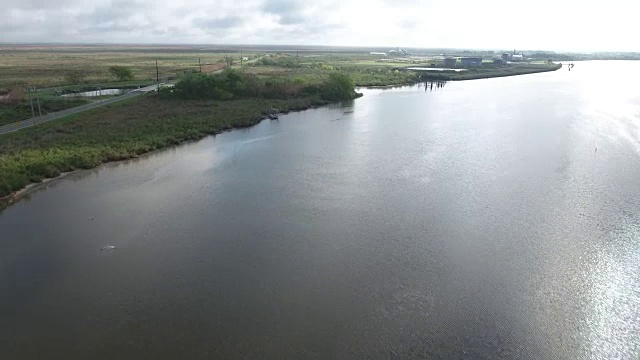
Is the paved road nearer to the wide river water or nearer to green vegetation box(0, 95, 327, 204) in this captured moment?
green vegetation box(0, 95, 327, 204)

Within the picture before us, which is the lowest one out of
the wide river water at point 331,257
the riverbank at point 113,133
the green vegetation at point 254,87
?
the wide river water at point 331,257

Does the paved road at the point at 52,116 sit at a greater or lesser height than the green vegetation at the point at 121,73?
lesser

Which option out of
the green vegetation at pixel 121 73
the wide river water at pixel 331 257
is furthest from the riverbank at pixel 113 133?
the green vegetation at pixel 121 73

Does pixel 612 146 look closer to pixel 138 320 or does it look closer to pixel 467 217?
pixel 467 217

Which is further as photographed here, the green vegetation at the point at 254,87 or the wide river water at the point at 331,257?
the green vegetation at the point at 254,87

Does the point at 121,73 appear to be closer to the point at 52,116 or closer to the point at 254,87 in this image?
the point at 254,87

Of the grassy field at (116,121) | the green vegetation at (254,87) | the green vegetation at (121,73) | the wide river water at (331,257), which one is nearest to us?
the wide river water at (331,257)

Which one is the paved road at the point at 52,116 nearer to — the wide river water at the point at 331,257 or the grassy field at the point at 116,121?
the grassy field at the point at 116,121
